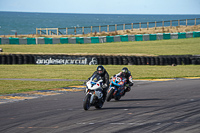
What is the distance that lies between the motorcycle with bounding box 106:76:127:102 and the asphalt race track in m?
0.36

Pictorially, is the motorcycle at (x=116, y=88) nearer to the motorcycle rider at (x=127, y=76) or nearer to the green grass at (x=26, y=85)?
the motorcycle rider at (x=127, y=76)

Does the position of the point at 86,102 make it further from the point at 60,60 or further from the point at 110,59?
the point at 60,60

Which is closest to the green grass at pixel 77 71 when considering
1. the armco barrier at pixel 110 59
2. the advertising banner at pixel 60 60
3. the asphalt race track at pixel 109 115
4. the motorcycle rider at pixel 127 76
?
the armco barrier at pixel 110 59

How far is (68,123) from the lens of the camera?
920 centimetres

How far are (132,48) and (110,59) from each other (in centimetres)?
1006

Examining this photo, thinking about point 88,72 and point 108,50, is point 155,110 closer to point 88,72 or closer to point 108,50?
point 88,72

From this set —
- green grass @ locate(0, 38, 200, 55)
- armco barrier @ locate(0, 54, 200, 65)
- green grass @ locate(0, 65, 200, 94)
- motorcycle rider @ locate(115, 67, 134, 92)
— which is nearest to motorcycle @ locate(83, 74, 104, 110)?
motorcycle rider @ locate(115, 67, 134, 92)

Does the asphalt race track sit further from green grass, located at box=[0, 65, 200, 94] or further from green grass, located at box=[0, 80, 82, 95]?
green grass, located at box=[0, 65, 200, 94]

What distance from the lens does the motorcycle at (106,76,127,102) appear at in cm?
1343

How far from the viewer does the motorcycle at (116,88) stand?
44.1 ft

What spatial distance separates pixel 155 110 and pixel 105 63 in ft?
58.1

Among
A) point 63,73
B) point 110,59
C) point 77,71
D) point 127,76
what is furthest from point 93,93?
point 110,59

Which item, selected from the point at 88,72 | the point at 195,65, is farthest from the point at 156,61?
the point at 88,72

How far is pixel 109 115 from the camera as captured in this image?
Result: 10.3 meters
